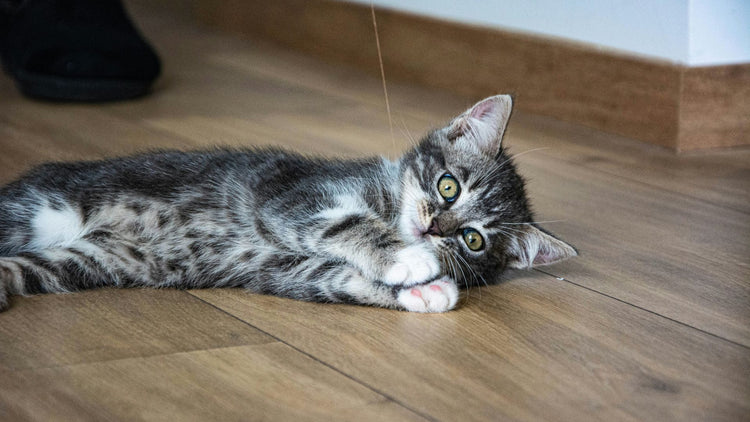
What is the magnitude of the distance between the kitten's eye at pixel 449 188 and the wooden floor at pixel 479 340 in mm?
176

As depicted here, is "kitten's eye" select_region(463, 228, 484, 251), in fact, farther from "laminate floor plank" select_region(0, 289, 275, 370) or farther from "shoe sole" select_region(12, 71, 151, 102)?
"shoe sole" select_region(12, 71, 151, 102)

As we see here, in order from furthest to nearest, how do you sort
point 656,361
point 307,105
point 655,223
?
point 307,105, point 655,223, point 656,361

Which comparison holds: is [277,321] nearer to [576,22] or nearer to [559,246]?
[559,246]

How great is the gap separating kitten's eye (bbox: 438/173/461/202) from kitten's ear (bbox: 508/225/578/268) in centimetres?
14

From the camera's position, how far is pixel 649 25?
7.68 feet

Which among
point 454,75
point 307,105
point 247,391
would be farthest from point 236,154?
point 454,75

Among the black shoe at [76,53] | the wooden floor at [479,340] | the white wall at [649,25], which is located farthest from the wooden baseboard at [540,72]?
the black shoe at [76,53]

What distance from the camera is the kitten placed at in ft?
4.77

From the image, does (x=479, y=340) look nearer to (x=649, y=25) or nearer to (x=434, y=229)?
(x=434, y=229)

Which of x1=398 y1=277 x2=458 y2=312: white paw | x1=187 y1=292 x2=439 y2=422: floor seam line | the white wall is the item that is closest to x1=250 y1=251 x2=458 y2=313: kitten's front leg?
x1=398 y1=277 x2=458 y2=312: white paw

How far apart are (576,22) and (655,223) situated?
0.87m

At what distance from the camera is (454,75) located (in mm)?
2994

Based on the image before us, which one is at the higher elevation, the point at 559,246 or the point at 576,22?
A: the point at 576,22

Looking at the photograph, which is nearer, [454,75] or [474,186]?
[474,186]
